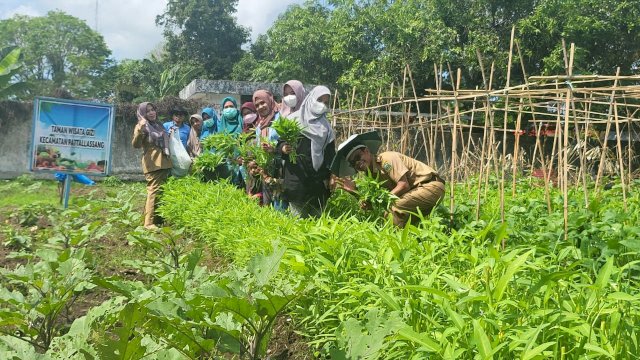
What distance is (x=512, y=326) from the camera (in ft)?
7.15

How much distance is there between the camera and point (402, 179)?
4633 mm

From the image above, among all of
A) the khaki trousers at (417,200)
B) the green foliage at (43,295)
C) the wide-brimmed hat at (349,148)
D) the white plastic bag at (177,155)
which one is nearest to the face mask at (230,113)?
the white plastic bag at (177,155)

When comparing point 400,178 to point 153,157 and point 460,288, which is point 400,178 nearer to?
point 460,288

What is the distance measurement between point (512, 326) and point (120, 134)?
13.9 m

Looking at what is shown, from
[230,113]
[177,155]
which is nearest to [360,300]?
[177,155]

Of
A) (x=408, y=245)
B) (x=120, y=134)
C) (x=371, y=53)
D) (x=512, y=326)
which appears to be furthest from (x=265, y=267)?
(x=371, y=53)

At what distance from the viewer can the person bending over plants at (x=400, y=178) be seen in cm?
459

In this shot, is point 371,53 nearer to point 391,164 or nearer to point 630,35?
point 630,35

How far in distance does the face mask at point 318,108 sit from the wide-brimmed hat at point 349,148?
48cm

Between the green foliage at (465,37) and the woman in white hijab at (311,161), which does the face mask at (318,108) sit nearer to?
the woman in white hijab at (311,161)

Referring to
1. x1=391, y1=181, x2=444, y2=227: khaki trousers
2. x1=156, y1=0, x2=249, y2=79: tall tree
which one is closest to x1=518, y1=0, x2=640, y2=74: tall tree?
x1=391, y1=181, x2=444, y2=227: khaki trousers

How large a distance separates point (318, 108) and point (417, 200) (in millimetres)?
1241

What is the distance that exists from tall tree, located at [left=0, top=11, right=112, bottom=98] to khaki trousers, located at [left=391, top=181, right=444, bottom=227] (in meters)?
32.4

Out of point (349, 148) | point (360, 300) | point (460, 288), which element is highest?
point (349, 148)
